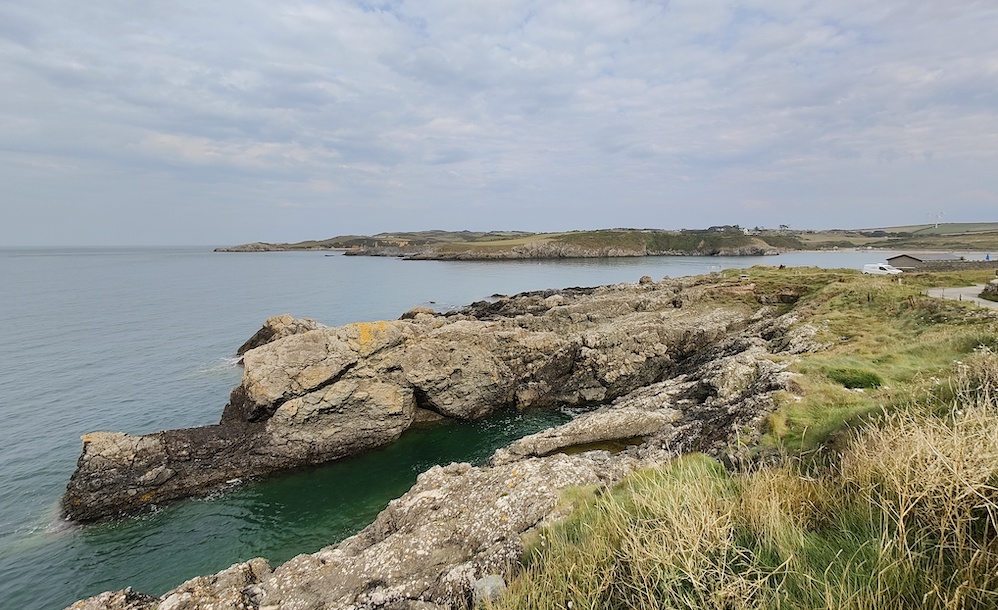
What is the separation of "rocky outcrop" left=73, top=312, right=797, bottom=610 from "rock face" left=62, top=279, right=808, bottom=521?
14.3ft

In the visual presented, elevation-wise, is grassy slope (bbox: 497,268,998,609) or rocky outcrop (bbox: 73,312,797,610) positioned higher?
grassy slope (bbox: 497,268,998,609)

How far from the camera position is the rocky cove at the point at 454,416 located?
988 centimetres

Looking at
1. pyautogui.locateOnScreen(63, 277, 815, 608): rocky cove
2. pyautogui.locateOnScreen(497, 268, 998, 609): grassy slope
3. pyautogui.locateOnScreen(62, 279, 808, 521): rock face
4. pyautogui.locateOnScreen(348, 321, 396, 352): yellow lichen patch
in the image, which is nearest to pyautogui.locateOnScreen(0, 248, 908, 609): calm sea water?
pyautogui.locateOnScreen(62, 279, 808, 521): rock face

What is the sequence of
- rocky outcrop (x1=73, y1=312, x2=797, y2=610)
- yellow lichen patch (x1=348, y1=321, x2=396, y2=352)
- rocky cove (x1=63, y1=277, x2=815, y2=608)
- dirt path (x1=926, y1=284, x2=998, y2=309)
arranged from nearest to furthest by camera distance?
rocky outcrop (x1=73, y1=312, x2=797, y2=610) < rocky cove (x1=63, y1=277, x2=815, y2=608) < dirt path (x1=926, y1=284, x2=998, y2=309) < yellow lichen patch (x1=348, y1=321, x2=396, y2=352)

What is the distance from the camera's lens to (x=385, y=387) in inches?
974

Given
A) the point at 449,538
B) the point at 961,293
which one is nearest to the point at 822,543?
the point at 449,538

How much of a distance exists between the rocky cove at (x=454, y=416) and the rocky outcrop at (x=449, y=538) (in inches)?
1.8

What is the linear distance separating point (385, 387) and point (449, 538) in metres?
15.4

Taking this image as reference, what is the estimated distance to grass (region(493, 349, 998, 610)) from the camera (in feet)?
12.1

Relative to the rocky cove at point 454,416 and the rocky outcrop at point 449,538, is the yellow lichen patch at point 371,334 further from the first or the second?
the rocky outcrop at point 449,538

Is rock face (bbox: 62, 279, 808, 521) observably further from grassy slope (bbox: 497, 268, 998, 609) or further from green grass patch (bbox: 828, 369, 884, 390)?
grassy slope (bbox: 497, 268, 998, 609)

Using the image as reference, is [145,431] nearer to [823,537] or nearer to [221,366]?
[221,366]

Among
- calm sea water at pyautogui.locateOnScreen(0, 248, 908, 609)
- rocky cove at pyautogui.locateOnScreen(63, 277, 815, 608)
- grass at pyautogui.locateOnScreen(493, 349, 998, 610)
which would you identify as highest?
grass at pyautogui.locateOnScreen(493, 349, 998, 610)

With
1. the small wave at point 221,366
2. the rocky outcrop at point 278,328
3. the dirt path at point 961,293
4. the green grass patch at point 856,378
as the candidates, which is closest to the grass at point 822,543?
the green grass patch at point 856,378
